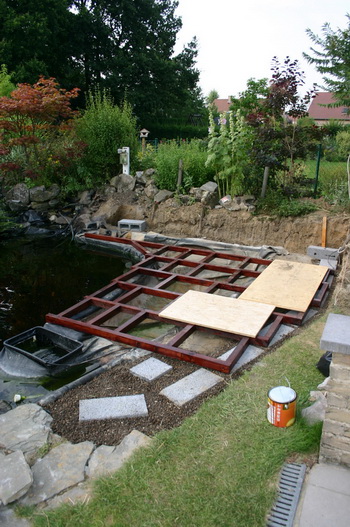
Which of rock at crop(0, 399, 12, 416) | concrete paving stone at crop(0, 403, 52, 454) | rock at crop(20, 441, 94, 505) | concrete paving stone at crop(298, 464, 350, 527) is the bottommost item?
rock at crop(0, 399, 12, 416)

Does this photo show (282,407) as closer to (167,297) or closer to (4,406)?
(4,406)

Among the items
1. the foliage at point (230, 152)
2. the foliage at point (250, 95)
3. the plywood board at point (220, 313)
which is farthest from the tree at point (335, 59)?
the plywood board at point (220, 313)

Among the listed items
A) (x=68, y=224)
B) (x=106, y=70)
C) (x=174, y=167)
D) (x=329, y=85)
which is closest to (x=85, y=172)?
(x=68, y=224)

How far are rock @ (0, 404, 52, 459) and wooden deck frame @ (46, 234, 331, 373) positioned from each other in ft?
4.18

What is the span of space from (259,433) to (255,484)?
451mm

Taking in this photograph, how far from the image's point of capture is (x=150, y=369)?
11.6 ft

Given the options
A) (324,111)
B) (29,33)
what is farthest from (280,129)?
(324,111)

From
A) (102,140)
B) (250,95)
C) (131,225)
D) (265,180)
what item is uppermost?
(250,95)

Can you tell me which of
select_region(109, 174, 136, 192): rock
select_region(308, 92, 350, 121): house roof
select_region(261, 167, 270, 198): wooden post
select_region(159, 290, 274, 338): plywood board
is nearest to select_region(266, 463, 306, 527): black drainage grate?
select_region(159, 290, 274, 338): plywood board

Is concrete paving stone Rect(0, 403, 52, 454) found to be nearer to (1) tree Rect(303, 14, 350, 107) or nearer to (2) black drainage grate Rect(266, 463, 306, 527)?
(2) black drainage grate Rect(266, 463, 306, 527)

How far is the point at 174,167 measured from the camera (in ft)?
29.0

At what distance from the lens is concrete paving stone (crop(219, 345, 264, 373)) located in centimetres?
358

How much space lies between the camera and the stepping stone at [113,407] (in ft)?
9.60

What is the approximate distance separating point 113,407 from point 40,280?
13.8 ft
